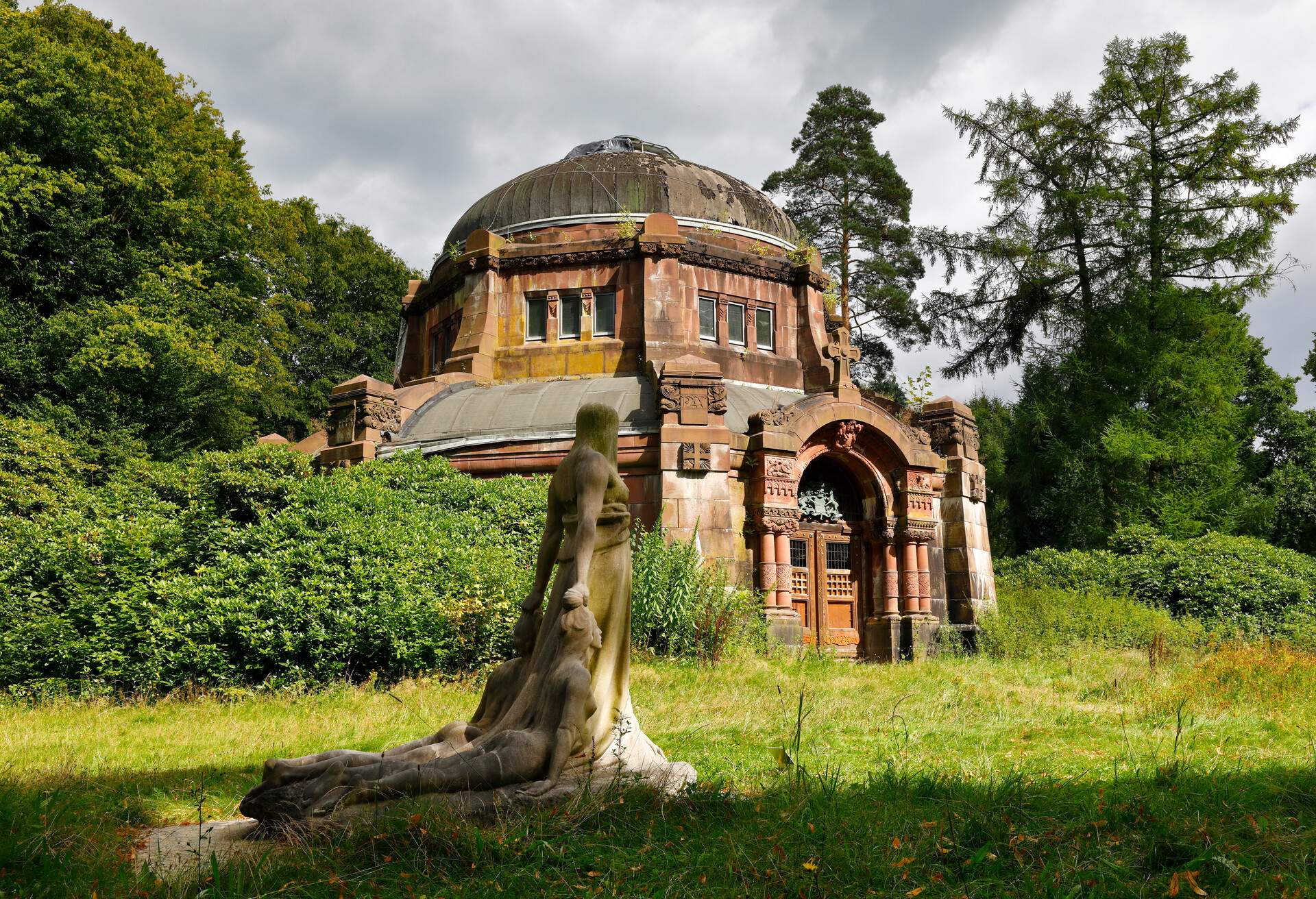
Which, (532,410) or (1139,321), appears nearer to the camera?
(532,410)

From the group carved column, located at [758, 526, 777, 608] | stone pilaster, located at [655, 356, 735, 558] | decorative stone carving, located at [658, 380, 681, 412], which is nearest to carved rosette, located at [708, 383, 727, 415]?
stone pilaster, located at [655, 356, 735, 558]

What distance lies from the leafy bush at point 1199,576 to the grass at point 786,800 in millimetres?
8817

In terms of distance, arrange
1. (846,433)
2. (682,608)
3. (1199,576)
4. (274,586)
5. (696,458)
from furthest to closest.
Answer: (1199,576) < (846,433) < (696,458) < (682,608) < (274,586)

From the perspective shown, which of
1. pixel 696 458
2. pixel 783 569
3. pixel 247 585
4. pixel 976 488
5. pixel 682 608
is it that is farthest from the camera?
pixel 976 488

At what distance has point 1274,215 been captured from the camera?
88.0ft

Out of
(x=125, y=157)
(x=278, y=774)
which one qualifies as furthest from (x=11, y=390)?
(x=278, y=774)

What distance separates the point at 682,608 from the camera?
41.5 feet

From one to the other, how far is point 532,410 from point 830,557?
6.08 meters

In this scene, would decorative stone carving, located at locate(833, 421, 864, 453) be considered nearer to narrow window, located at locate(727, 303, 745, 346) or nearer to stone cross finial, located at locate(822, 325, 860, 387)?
stone cross finial, located at locate(822, 325, 860, 387)

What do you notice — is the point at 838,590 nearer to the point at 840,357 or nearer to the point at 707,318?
the point at 840,357

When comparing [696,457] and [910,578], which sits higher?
[696,457]

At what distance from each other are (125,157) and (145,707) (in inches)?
679

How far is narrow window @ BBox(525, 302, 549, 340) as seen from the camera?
70.8ft

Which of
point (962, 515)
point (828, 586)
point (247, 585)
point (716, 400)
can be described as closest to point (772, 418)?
point (716, 400)
